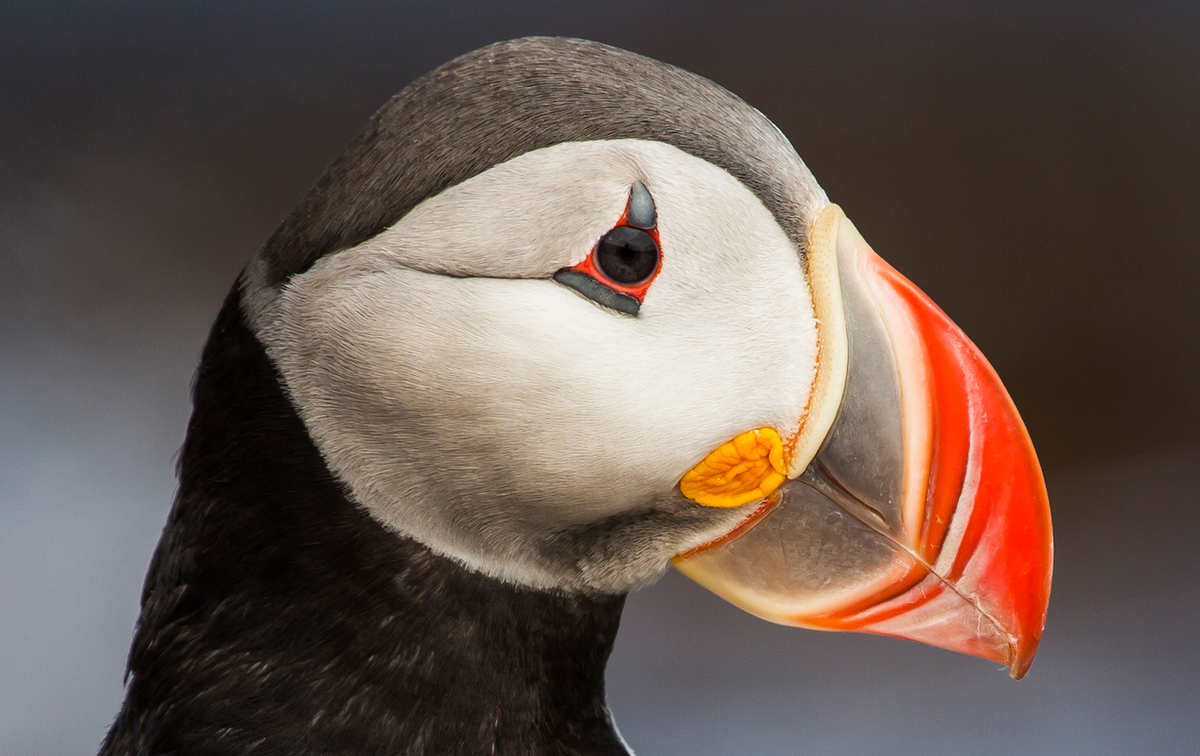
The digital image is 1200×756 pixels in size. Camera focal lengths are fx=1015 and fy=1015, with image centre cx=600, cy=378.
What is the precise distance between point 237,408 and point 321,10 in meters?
3.59

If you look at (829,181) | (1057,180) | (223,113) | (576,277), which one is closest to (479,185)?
(576,277)

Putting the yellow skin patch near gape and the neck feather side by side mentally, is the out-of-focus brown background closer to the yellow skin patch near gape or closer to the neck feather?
the neck feather

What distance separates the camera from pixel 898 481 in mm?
1064

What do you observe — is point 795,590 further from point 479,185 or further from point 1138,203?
point 1138,203

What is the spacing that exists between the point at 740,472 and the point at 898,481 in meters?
0.17

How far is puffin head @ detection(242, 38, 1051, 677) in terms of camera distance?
3.27ft

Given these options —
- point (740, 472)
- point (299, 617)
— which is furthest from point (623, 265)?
point (299, 617)

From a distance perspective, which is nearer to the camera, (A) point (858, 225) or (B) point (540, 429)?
(B) point (540, 429)

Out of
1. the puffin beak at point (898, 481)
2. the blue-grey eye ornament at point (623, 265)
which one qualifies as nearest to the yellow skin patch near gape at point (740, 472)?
the puffin beak at point (898, 481)

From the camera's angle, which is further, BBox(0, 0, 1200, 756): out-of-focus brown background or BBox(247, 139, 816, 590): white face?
BBox(0, 0, 1200, 756): out-of-focus brown background

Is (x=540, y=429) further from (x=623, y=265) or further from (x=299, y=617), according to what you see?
(x=299, y=617)

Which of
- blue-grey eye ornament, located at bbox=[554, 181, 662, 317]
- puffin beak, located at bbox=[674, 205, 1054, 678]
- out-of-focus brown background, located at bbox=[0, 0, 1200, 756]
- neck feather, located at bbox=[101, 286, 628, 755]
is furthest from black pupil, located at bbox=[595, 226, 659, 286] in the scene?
out-of-focus brown background, located at bbox=[0, 0, 1200, 756]

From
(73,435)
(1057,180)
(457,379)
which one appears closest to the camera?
(457,379)

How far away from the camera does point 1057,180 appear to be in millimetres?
4477
